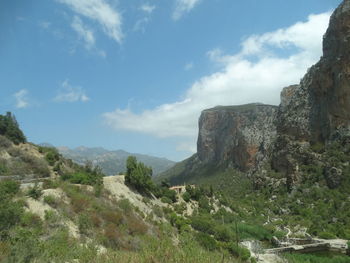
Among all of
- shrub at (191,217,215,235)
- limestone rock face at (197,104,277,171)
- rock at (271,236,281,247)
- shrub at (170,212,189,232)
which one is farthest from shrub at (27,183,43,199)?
limestone rock face at (197,104,277,171)

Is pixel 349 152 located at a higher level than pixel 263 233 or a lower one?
higher

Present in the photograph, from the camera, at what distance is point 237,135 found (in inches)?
4338

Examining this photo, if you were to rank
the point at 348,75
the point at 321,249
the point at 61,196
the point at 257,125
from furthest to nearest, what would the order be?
the point at 257,125 → the point at 348,75 → the point at 321,249 → the point at 61,196

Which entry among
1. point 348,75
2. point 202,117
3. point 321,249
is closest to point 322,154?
point 348,75

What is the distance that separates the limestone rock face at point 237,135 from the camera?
97562 millimetres

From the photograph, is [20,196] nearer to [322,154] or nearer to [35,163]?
[35,163]

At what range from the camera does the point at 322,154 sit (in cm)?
6088

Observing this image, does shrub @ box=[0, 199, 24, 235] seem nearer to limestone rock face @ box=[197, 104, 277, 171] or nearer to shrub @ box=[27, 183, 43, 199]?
shrub @ box=[27, 183, 43, 199]

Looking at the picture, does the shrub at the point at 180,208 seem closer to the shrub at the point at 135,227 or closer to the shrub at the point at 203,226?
the shrub at the point at 203,226

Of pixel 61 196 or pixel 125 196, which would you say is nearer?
pixel 61 196

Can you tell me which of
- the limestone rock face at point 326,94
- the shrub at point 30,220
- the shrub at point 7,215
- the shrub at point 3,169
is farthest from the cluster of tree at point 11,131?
the limestone rock face at point 326,94

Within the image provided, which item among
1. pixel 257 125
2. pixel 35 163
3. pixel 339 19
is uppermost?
pixel 339 19

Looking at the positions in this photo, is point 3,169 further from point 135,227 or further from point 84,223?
point 84,223

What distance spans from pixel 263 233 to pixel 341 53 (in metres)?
37.8
